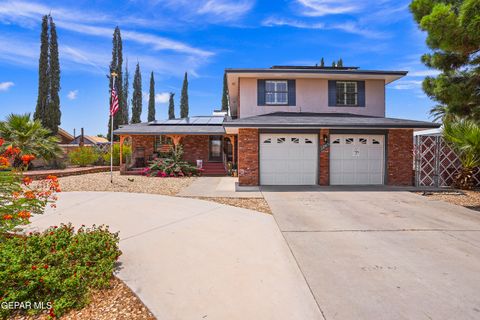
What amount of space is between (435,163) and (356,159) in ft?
11.1

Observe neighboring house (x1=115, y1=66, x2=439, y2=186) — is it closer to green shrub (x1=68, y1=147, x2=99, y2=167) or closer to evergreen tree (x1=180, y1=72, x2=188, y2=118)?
green shrub (x1=68, y1=147, x2=99, y2=167)

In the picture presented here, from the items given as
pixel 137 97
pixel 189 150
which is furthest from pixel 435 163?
pixel 137 97

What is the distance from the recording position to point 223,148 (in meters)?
18.9

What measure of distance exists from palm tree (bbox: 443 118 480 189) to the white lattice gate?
278 millimetres

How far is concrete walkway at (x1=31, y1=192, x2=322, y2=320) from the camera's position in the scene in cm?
299

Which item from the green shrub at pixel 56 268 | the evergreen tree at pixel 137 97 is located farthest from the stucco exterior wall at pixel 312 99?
the evergreen tree at pixel 137 97

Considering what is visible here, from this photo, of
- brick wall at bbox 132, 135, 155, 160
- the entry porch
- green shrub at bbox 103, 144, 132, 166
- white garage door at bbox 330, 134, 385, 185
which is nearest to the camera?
white garage door at bbox 330, 134, 385, 185

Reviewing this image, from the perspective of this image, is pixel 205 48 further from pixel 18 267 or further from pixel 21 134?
pixel 18 267

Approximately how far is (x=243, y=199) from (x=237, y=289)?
5699 mm

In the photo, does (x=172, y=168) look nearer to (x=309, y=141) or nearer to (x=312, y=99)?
(x=309, y=141)

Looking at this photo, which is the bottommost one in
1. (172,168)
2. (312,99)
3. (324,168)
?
(172,168)

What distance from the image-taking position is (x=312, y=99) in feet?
48.3

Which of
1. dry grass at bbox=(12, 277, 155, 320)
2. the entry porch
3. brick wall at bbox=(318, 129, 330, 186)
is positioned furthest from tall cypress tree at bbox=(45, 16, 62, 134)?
dry grass at bbox=(12, 277, 155, 320)

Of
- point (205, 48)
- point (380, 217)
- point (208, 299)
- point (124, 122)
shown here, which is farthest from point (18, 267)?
point (124, 122)
